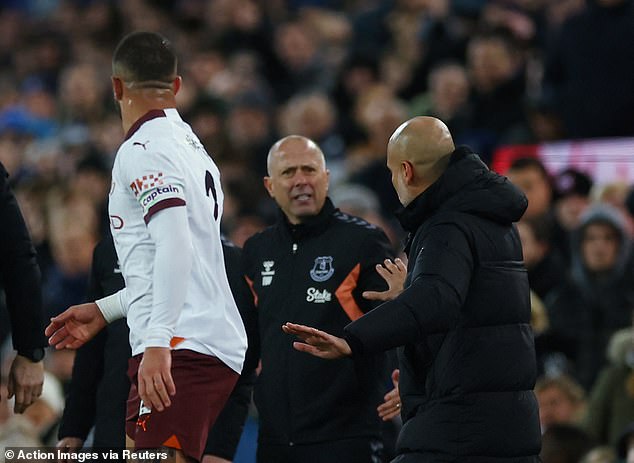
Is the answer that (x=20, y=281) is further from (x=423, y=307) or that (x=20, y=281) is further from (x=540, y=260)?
(x=540, y=260)

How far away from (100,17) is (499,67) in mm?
6132

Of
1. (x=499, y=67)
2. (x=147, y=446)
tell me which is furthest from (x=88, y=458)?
(x=499, y=67)

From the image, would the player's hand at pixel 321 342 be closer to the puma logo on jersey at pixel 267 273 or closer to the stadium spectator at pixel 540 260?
the puma logo on jersey at pixel 267 273

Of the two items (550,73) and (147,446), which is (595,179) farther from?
(147,446)

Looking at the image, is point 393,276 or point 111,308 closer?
point 111,308

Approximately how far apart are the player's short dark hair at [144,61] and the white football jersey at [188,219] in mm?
161

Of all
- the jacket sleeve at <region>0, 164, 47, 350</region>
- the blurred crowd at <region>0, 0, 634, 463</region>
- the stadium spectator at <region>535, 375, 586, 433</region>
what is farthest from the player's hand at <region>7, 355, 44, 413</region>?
the stadium spectator at <region>535, 375, 586, 433</region>

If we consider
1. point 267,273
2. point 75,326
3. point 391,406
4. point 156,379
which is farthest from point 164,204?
point 267,273

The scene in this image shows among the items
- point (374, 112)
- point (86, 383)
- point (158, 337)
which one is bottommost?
point (86, 383)

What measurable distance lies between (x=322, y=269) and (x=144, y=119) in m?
1.56

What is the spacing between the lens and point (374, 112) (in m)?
11.3

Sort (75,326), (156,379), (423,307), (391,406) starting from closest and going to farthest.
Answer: (156,379) < (423,307) < (75,326) < (391,406)

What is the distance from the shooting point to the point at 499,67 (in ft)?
36.3

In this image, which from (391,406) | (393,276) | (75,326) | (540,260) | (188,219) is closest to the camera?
(188,219)
